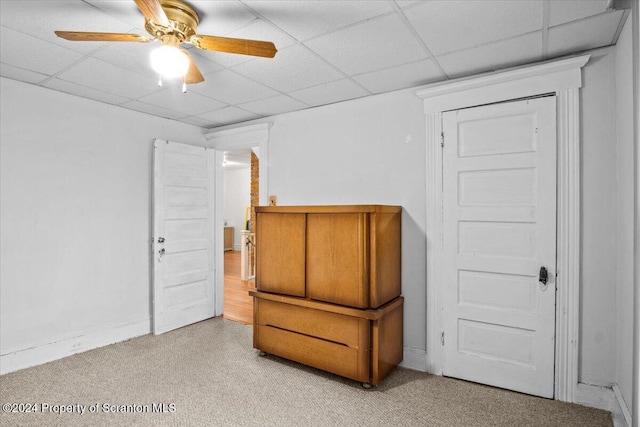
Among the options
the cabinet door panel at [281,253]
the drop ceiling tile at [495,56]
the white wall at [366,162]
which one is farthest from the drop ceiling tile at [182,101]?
the drop ceiling tile at [495,56]

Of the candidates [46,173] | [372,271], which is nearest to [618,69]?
[372,271]

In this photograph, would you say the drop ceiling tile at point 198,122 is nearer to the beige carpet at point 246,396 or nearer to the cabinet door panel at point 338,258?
the cabinet door panel at point 338,258

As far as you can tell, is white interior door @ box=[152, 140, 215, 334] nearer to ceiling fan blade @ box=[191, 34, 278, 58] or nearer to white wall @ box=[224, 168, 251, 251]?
ceiling fan blade @ box=[191, 34, 278, 58]

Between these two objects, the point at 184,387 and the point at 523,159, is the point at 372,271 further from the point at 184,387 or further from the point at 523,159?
the point at 184,387

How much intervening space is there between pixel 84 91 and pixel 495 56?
359cm

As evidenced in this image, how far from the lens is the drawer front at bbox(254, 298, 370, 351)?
2.74 meters

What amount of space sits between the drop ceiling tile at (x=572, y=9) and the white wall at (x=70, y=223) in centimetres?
391

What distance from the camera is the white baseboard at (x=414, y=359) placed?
10.1 ft

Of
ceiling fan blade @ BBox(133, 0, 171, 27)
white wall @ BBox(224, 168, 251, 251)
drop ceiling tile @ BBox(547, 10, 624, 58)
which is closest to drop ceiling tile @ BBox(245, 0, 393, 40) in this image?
ceiling fan blade @ BBox(133, 0, 171, 27)

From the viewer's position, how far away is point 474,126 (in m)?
2.84

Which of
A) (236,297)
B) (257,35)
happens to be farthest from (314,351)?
(236,297)

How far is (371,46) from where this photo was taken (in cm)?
237

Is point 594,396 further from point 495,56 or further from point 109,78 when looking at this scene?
point 109,78

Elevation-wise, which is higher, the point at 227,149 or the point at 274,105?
the point at 274,105
